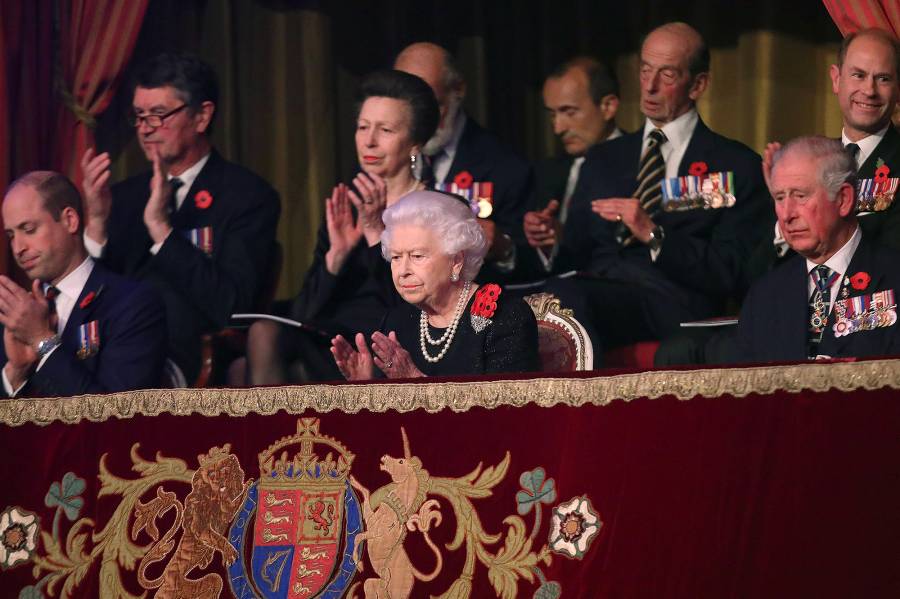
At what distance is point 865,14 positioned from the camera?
4277mm

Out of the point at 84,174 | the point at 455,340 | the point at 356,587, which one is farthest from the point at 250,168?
the point at 356,587

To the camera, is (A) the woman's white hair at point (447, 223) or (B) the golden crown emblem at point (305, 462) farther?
(A) the woman's white hair at point (447, 223)

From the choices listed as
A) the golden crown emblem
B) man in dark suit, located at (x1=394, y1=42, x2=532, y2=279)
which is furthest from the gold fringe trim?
man in dark suit, located at (x1=394, y1=42, x2=532, y2=279)

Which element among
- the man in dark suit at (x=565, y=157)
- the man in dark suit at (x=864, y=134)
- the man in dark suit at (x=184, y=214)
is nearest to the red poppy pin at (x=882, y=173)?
A: the man in dark suit at (x=864, y=134)

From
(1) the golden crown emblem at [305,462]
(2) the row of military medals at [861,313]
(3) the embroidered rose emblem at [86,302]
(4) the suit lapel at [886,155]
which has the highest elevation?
(4) the suit lapel at [886,155]

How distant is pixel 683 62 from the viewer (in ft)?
14.9

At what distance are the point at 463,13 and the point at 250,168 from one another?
3.15 feet

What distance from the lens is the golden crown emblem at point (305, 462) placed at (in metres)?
3.49

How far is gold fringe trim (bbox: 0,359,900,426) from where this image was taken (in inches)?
128

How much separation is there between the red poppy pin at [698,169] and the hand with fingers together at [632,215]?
202 mm

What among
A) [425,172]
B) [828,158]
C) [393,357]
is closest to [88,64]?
[425,172]

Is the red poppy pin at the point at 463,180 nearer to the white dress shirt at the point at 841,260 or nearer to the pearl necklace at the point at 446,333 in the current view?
the pearl necklace at the point at 446,333

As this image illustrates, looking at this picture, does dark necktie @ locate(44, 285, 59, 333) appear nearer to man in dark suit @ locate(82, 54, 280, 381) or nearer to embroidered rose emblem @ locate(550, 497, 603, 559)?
man in dark suit @ locate(82, 54, 280, 381)

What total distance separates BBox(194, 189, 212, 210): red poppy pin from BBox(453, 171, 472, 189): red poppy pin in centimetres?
90
